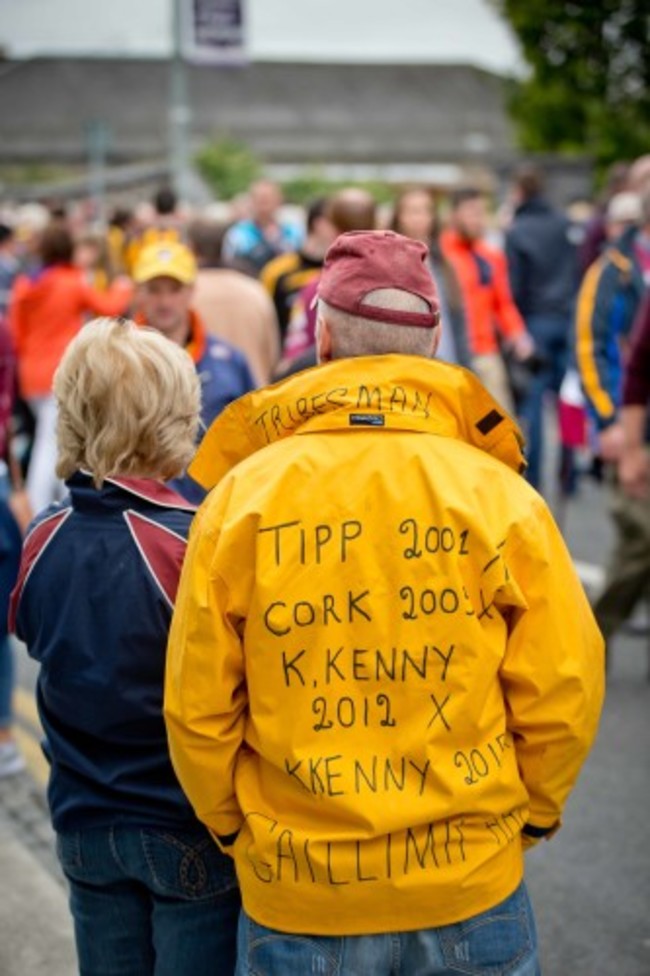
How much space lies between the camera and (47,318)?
930 cm

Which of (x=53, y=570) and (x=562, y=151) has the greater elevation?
(x=53, y=570)

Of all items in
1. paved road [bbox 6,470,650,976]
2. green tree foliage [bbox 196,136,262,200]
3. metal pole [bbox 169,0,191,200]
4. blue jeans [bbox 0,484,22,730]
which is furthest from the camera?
green tree foliage [bbox 196,136,262,200]

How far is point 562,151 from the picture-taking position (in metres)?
36.6

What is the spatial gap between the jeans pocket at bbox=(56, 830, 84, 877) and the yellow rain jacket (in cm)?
52

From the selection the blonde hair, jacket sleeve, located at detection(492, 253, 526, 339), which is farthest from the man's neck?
jacket sleeve, located at detection(492, 253, 526, 339)

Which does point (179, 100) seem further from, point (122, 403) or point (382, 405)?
point (382, 405)

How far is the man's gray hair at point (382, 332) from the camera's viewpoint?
246 cm

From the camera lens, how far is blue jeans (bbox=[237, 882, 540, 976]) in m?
2.38

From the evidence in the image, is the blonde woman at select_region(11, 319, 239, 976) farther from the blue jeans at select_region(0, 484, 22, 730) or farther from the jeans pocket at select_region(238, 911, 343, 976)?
the blue jeans at select_region(0, 484, 22, 730)

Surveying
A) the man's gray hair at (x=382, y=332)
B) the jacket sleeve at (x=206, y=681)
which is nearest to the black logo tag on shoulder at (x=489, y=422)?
the man's gray hair at (x=382, y=332)

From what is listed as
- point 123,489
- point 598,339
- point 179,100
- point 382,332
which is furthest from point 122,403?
point 179,100

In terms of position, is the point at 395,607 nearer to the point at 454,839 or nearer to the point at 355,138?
the point at 454,839

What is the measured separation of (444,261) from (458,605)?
19.1 ft

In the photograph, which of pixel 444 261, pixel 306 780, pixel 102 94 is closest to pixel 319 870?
pixel 306 780
